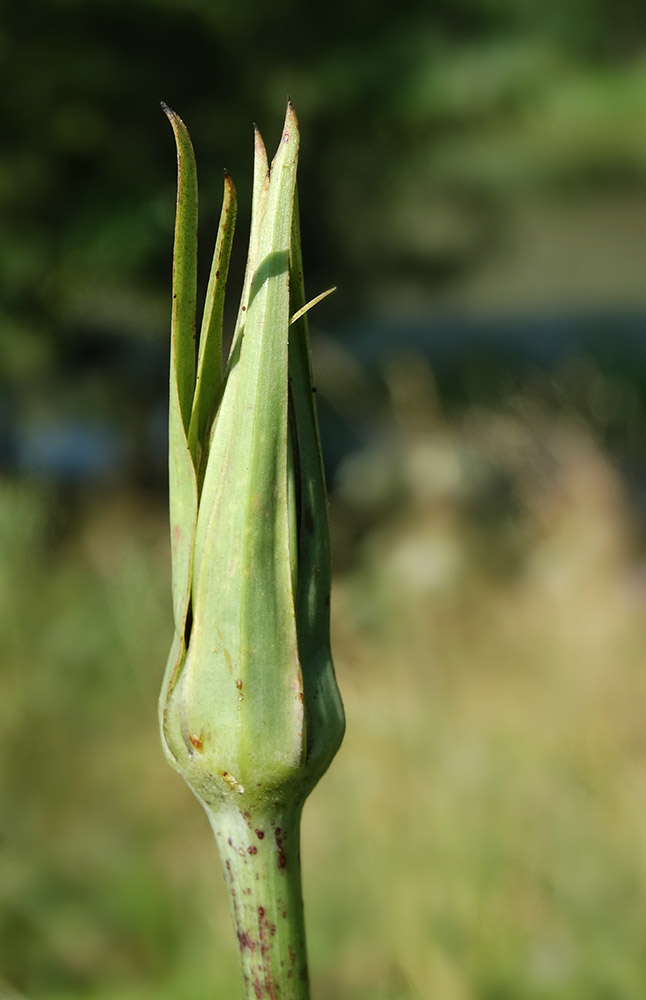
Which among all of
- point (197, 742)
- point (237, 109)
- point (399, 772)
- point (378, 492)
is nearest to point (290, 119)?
point (197, 742)

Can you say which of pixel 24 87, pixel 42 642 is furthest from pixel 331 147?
pixel 42 642

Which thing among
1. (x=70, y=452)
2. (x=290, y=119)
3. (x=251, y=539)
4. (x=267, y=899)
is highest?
(x=70, y=452)

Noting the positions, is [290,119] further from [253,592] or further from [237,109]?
[237,109]

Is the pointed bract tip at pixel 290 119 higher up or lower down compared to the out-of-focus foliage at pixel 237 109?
lower down

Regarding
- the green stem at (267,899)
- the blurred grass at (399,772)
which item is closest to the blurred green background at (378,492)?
the blurred grass at (399,772)

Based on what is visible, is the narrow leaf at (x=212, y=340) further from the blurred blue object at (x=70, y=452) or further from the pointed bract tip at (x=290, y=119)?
the blurred blue object at (x=70, y=452)

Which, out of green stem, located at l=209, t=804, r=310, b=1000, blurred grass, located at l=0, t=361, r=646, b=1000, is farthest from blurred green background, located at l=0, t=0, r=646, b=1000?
green stem, located at l=209, t=804, r=310, b=1000

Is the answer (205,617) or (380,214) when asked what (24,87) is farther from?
(205,617)
